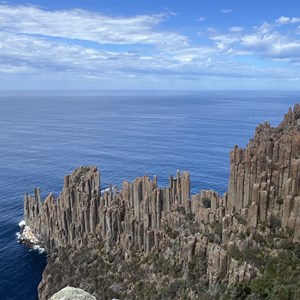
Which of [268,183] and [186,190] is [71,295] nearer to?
[268,183]

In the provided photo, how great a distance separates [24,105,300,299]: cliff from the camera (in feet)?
204

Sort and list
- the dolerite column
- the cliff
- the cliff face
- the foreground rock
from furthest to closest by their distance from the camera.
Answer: the dolerite column → the cliff face → the cliff → the foreground rock

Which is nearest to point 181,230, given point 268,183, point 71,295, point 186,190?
point 186,190

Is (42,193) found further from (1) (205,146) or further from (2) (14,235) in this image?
(1) (205,146)

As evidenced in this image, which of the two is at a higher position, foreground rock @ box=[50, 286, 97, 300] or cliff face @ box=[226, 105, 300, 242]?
foreground rock @ box=[50, 286, 97, 300]

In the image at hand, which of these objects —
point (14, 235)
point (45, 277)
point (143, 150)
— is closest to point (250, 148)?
point (45, 277)

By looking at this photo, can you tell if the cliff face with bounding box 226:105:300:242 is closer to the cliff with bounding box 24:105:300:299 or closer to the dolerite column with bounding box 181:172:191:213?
the cliff with bounding box 24:105:300:299

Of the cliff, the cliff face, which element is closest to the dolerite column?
the cliff

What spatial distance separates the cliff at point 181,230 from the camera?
62.1m

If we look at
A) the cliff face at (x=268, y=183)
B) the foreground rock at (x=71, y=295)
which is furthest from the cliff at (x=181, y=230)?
the foreground rock at (x=71, y=295)

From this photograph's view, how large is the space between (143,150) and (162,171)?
37442 mm

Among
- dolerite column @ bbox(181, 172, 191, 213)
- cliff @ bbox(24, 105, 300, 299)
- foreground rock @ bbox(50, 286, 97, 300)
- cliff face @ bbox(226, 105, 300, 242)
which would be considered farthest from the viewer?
dolerite column @ bbox(181, 172, 191, 213)

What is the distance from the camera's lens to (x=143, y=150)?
7411 inches

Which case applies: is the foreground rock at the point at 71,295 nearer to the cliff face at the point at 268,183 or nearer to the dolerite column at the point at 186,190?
the cliff face at the point at 268,183
